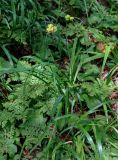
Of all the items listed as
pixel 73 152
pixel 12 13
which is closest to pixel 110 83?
pixel 73 152

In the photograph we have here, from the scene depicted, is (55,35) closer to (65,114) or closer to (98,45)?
(98,45)

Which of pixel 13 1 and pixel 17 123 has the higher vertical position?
pixel 13 1

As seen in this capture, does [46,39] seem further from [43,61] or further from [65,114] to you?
[65,114]

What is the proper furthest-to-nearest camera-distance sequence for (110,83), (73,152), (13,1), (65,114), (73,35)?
(73,35) < (13,1) < (110,83) < (65,114) < (73,152)

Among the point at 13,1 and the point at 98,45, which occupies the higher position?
the point at 13,1

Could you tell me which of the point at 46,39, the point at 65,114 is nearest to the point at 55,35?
the point at 46,39

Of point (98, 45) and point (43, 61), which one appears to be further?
point (98, 45)

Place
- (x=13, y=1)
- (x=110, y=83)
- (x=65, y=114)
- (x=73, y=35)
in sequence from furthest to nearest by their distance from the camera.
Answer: (x=73, y=35) → (x=13, y=1) → (x=110, y=83) → (x=65, y=114)

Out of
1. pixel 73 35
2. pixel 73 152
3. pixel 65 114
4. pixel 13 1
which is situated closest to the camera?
pixel 73 152

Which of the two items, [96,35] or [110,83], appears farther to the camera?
[96,35]

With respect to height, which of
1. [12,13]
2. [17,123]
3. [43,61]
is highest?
Result: [12,13]
